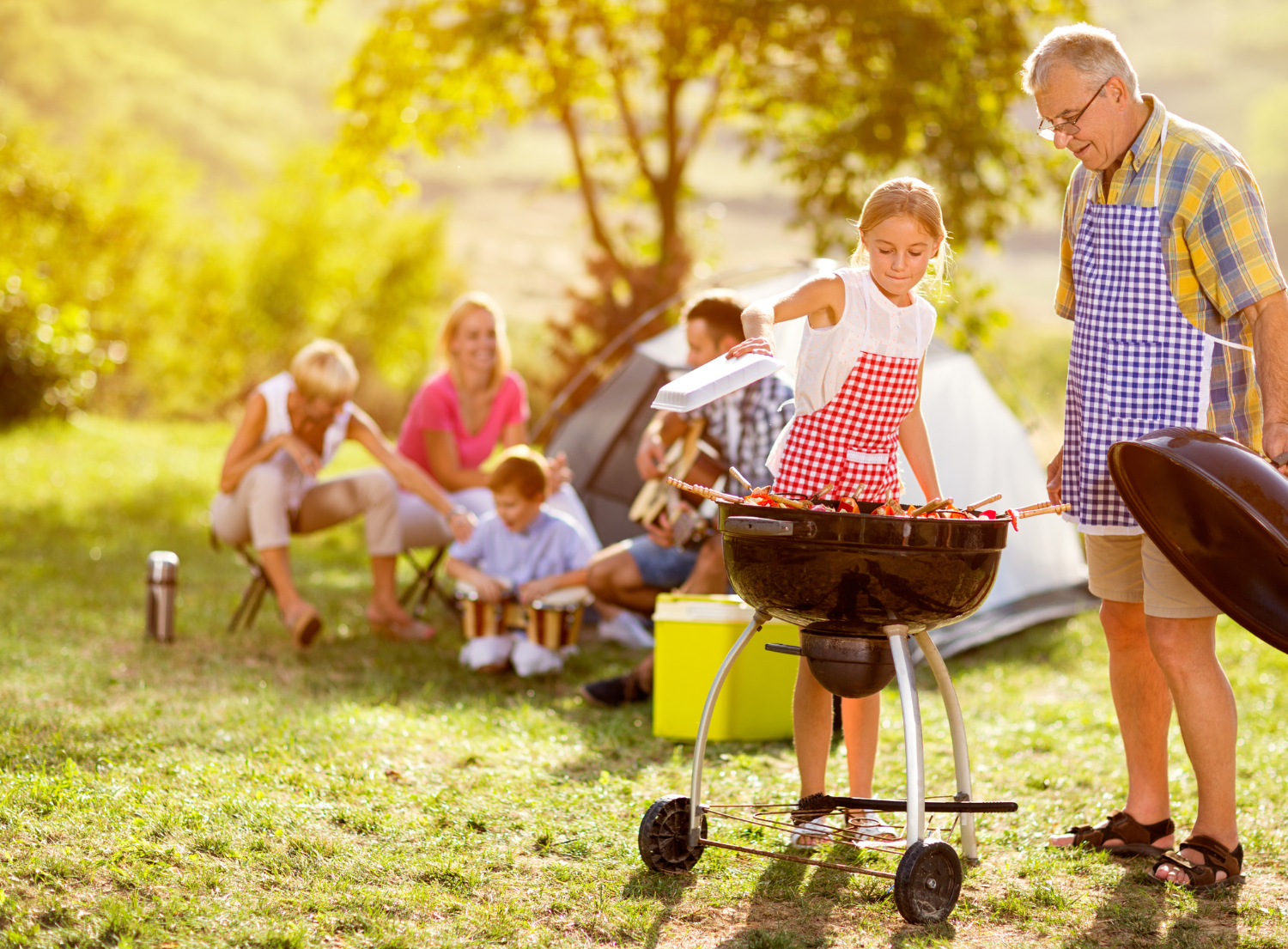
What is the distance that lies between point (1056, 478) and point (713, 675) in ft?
4.02

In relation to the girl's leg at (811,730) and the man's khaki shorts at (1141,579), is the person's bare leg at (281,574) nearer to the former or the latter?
the girl's leg at (811,730)

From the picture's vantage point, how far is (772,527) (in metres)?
2.45

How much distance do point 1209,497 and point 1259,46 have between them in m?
57.7

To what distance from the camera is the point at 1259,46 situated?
171 feet

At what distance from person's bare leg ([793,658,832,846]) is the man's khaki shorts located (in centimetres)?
69

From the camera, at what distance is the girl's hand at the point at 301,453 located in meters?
4.95

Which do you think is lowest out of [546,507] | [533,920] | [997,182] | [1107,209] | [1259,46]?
[533,920]

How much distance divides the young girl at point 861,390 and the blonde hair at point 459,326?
9.19 ft

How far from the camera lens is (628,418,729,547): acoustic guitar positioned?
4.36 m

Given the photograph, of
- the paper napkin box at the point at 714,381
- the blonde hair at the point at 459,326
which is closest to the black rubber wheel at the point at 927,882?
the paper napkin box at the point at 714,381

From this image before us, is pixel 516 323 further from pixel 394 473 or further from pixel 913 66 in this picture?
pixel 394 473

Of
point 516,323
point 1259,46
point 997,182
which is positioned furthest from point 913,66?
point 1259,46

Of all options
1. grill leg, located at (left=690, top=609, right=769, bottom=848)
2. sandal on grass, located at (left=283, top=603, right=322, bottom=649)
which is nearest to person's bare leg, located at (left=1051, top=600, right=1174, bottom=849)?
grill leg, located at (left=690, top=609, right=769, bottom=848)

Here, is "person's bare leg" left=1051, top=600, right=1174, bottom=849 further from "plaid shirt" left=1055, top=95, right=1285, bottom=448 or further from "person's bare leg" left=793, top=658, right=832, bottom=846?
"person's bare leg" left=793, top=658, right=832, bottom=846
